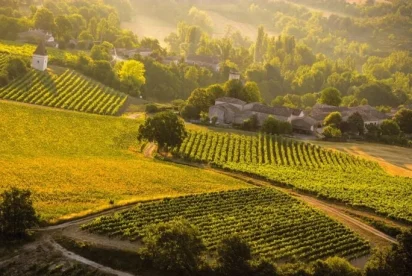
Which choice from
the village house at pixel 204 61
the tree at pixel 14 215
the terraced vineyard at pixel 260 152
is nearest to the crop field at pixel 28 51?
the village house at pixel 204 61

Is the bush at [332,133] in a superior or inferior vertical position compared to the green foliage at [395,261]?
superior

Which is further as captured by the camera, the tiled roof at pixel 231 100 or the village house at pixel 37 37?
the village house at pixel 37 37

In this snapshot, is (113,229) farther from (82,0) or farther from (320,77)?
(82,0)

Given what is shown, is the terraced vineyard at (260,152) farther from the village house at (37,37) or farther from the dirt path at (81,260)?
the village house at (37,37)

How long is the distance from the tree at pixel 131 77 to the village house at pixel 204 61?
113 ft

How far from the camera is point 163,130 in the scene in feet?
204

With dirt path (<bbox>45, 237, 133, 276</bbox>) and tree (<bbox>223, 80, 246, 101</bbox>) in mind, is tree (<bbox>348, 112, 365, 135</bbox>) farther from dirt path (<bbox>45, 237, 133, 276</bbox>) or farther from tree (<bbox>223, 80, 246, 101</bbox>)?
dirt path (<bbox>45, 237, 133, 276</bbox>)

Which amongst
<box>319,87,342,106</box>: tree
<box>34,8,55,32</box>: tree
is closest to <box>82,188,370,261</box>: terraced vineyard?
<box>319,87,342,106</box>: tree

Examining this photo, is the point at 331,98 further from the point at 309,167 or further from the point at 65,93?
the point at 65,93

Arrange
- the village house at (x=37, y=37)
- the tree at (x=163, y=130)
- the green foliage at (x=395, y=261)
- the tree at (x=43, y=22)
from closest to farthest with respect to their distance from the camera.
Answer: the green foliage at (x=395, y=261), the tree at (x=163, y=130), the village house at (x=37, y=37), the tree at (x=43, y=22)

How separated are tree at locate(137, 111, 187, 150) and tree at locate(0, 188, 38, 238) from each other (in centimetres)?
2638

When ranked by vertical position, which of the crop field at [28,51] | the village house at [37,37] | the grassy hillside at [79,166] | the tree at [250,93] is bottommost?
the grassy hillside at [79,166]

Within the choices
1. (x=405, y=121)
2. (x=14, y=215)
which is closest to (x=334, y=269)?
(x=14, y=215)

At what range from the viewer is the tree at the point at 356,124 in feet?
292
